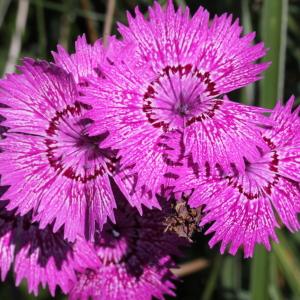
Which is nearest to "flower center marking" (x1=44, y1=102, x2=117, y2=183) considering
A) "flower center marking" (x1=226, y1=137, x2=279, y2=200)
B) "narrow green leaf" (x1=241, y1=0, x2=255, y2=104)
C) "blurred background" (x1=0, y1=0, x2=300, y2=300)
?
"flower center marking" (x1=226, y1=137, x2=279, y2=200)

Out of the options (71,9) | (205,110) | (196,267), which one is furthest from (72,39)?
(205,110)

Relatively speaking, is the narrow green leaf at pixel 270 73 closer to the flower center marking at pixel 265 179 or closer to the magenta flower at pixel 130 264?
the magenta flower at pixel 130 264

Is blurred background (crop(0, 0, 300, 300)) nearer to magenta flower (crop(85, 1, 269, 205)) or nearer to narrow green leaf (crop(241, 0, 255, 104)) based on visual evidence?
narrow green leaf (crop(241, 0, 255, 104))

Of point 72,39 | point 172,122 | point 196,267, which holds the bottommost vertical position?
point 196,267

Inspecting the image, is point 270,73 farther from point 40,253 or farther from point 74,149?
point 40,253

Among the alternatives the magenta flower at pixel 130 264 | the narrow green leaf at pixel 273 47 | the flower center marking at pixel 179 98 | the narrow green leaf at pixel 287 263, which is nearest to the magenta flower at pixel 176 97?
the flower center marking at pixel 179 98

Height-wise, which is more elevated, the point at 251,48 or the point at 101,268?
the point at 251,48

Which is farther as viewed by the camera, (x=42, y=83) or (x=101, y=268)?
(x=101, y=268)

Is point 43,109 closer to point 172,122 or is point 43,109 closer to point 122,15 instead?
point 172,122
